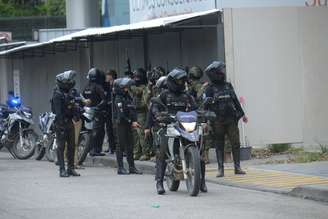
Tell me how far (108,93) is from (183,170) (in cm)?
669

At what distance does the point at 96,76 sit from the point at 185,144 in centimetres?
633

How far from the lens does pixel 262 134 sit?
1620 cm

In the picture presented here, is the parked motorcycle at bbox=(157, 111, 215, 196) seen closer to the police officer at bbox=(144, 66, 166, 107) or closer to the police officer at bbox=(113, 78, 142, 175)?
the police officer at bbox=(113, 78, 142, 175)

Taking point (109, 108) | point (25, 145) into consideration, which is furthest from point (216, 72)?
point (25, 145)

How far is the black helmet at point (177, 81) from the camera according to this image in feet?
39.7

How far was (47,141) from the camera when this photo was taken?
18219 millimetres

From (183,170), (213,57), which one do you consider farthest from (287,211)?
(213,57)

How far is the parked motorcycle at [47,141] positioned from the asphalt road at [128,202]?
3.40 metres

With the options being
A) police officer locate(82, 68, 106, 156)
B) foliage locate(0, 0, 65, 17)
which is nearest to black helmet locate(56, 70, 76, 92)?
police officer locate(82, 68, 106, 156)

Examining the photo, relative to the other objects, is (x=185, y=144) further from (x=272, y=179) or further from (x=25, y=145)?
(x=25, y=145)

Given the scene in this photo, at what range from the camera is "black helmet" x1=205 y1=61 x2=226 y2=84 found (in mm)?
13492

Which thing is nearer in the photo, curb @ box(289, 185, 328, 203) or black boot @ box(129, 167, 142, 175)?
curb @ box(289, 185, 328, 203)

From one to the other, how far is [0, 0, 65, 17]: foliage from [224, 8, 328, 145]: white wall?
113ft

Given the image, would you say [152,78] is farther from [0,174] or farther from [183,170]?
[183,170]
